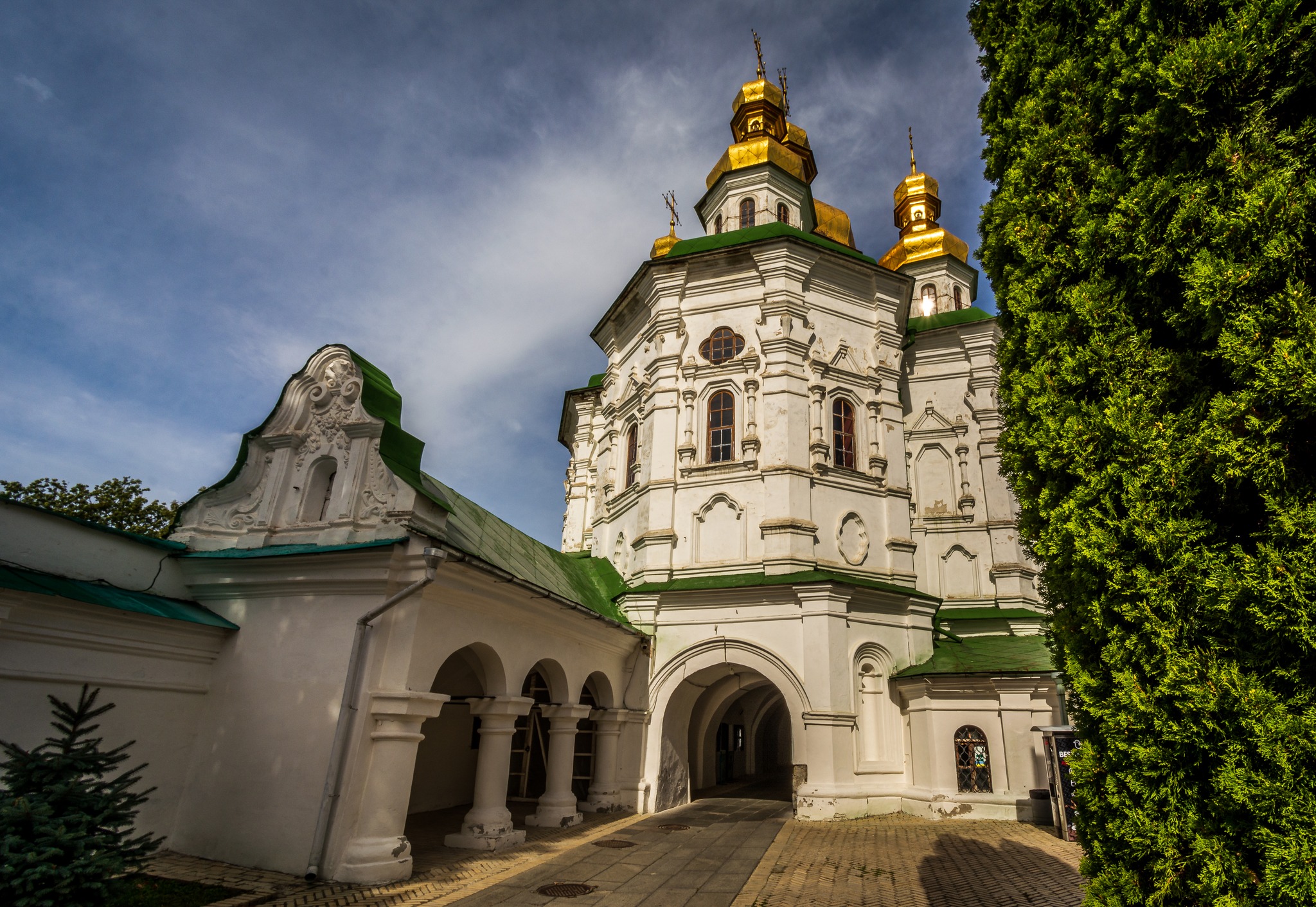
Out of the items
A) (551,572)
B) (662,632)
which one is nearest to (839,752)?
(662,632)

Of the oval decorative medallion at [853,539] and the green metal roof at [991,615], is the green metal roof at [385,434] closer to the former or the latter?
the oval decorative medallion at [853,539]

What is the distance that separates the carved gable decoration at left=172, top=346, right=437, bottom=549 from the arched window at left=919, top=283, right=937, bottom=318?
24.5m

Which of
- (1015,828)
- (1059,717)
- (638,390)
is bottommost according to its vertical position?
(1015,828)

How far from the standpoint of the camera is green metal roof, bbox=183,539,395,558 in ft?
29.3

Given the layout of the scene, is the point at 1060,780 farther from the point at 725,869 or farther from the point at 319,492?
the point at 319,492

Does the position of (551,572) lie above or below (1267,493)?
above

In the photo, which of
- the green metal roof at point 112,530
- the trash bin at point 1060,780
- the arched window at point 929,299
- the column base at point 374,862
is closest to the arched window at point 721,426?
the trash bin at point 1060,780

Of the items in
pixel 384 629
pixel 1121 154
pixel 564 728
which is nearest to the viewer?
pixel 1121 154

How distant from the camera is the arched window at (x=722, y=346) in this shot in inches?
706

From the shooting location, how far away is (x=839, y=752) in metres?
14.2

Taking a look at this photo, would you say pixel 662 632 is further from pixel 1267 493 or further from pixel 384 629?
pixel 1267 493

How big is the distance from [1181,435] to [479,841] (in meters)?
9.95

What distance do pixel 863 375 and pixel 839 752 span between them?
9.17 m

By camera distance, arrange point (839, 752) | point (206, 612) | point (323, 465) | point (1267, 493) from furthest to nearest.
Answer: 1. point (839, 752)
2. point (323, 465)
3. point (206, 612)
4. point (1267, 493)
